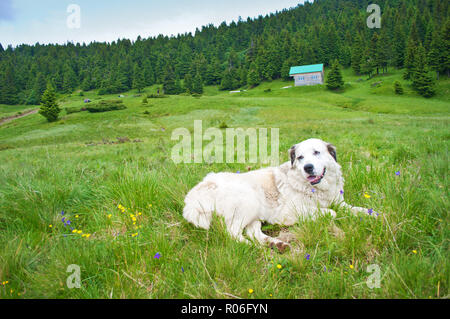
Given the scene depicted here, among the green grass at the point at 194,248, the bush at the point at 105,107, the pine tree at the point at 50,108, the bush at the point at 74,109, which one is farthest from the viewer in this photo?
the bush at the point at 105,107

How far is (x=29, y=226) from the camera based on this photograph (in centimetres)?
342

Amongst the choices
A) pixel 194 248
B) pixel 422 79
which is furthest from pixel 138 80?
pixel 194 248

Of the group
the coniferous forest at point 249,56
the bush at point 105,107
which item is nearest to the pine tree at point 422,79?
the coniferous forest at point 249,56

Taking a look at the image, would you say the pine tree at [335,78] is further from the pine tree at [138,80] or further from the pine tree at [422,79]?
the pine tree at [138,80]

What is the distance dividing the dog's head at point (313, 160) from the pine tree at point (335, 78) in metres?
88.1

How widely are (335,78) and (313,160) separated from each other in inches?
3515

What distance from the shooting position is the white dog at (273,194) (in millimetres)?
3613

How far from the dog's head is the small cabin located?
9834cm

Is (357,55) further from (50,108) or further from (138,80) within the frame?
(50,108)

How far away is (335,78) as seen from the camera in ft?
266

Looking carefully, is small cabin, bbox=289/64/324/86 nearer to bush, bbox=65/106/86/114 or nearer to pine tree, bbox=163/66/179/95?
pine tree, bbox=163/66/179/95

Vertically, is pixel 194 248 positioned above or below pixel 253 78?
below

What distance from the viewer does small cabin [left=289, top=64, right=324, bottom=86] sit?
91.8m
